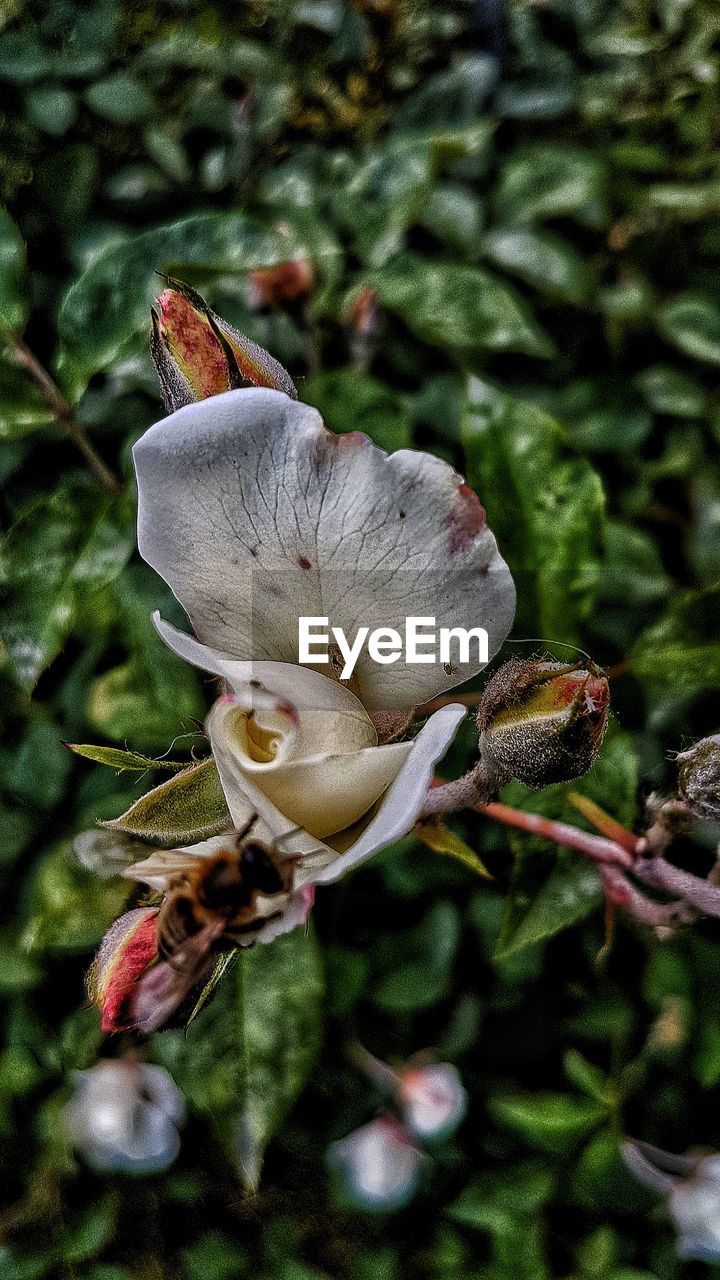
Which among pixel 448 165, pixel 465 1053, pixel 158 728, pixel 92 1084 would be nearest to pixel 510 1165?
pixel 465 1053

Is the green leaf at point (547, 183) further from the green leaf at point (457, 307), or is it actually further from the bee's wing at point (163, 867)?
the bee's wing at point (163, 867)

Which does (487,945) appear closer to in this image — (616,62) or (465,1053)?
(465,1053)

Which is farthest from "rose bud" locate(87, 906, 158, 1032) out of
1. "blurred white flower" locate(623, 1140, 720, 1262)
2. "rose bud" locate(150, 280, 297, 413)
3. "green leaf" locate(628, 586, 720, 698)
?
"blurred white flower" locate(623, 1140, 720, 1262)

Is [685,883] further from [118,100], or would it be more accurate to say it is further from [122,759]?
[118,100]

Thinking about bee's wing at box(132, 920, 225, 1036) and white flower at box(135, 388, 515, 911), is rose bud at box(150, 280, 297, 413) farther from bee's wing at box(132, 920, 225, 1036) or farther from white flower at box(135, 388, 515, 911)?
bee's wing at box(132, 920, 225, 1036)

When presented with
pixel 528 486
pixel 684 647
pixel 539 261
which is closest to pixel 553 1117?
pixel 684 647

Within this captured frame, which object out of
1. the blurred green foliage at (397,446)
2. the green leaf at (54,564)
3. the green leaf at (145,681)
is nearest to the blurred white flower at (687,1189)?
the blurred green foliage at (397,446)

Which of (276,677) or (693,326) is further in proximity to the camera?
(693,326)
